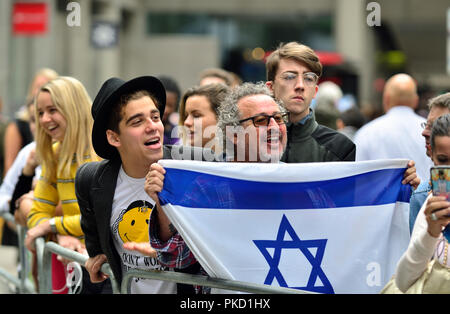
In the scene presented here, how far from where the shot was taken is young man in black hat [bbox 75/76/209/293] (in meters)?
4.23

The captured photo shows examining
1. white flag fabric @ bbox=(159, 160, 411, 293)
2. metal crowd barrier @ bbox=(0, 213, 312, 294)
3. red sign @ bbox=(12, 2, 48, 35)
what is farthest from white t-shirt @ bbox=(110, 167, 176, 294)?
red sign @ bbox=(12, 2, 48, 35)

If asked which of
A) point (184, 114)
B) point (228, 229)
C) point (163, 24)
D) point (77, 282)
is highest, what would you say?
point (163, 24)

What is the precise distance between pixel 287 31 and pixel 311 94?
32.4 m

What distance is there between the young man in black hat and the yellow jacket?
964 mm

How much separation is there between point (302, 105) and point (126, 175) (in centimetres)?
128

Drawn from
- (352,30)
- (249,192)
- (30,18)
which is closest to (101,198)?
(249,192)

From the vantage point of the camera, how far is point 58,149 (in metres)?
5.76

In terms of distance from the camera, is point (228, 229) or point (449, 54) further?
point (449, 54)

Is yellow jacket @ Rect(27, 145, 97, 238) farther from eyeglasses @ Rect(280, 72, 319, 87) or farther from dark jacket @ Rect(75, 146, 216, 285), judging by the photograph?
eyeglasses @ Rect(280, 72, 319, 87)

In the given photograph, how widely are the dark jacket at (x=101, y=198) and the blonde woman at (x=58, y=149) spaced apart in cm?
99

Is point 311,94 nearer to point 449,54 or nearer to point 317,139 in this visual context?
point 317,139

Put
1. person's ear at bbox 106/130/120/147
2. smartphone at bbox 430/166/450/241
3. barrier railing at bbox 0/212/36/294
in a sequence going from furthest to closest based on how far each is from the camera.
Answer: barrier railing at bbox 0/212/36/294, person's ear at bbox 106/130/120/147, smartphone at bbox 430/166/450/241

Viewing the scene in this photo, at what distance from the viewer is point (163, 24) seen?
118 feet
